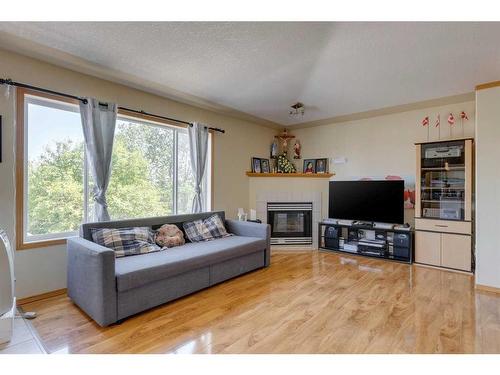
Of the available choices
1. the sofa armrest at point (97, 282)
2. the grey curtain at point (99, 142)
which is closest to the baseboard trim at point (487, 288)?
the sofa armrest at point (97, 282)

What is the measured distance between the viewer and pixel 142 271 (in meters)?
2.38

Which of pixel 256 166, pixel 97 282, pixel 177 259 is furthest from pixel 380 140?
pixel 97 282

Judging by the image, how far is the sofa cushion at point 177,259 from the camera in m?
2.32

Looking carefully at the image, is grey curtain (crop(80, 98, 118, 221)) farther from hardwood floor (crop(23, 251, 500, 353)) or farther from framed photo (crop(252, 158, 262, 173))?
framed photo (crop(252, 158, 262, 173))

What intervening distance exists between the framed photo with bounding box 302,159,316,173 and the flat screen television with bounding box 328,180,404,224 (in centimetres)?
72

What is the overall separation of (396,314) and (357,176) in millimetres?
2926

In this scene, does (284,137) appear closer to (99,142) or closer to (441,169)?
(441,169)

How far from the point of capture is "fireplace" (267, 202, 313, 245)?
16.2 feet

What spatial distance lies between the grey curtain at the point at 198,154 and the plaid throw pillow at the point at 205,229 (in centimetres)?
38

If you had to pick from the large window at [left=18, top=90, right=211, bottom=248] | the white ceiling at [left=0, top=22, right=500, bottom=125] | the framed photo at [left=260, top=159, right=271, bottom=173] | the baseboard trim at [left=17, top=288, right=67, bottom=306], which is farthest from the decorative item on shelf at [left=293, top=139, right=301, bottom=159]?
the baseboard trim at [left=17, top=288, right=67, bottom=306]

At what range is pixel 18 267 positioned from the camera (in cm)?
260
